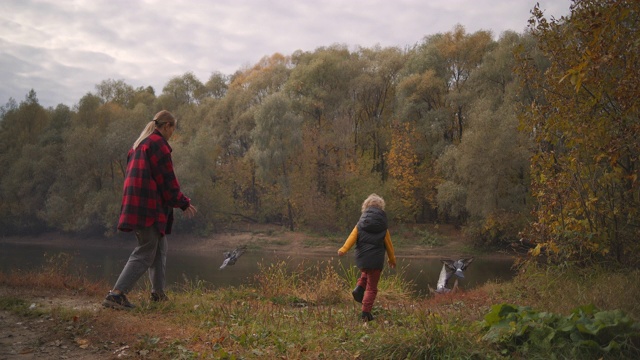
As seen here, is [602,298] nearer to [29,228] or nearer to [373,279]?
[373,279]

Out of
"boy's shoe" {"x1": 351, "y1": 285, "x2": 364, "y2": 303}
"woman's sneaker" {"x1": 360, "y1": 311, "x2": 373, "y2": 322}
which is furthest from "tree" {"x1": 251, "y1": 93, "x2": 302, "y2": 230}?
"woman's sneaker" {"x1": 360, "y1": 311, "x2": 373, "y2": 322}

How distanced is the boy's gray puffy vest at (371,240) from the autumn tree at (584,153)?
2.52 meters

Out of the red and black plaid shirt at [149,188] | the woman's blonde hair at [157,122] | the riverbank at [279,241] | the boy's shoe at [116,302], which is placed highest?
the woman's blonde hair at [157,122]

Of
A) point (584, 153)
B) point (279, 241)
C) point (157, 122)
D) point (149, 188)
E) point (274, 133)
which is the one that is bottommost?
point (279, 241)

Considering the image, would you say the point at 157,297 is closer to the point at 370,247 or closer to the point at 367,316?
the point at 367,316

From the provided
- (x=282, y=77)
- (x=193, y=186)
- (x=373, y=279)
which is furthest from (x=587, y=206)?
(x=282, y=77)

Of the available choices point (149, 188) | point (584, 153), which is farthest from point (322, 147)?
point (149, 188)

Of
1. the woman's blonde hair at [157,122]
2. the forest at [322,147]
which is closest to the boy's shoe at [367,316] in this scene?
the woman's blonde hair at [157,122]

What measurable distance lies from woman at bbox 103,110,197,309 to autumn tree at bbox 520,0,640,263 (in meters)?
4.98

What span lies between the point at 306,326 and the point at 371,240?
1668 mm

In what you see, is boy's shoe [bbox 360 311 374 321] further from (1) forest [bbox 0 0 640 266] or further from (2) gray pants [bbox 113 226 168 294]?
(1) forest [bbox 0 0 640 266]

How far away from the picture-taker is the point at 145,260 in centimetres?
579

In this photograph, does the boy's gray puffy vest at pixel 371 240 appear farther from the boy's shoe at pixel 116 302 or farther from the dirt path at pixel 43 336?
the dirt path at pixel 43 336

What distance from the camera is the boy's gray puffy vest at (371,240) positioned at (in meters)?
6.55
